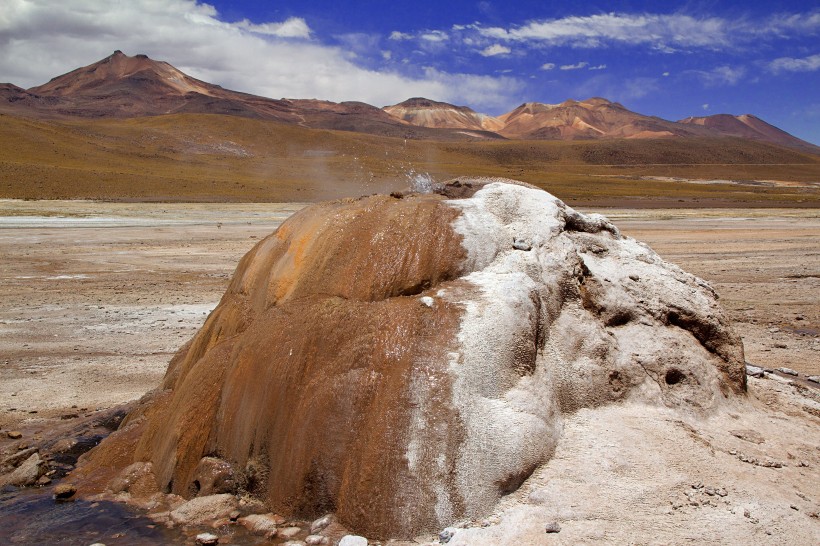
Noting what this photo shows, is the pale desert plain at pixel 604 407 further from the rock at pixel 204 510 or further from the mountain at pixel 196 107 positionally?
the mountain at pixel 196 107

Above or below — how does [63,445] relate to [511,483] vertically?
below

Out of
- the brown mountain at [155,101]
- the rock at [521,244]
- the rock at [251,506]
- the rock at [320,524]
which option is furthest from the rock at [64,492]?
the brown mountain at [155,101]

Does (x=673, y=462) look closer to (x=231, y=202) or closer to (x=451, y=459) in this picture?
(x=451, y=459)

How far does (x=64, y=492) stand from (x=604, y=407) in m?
3.82

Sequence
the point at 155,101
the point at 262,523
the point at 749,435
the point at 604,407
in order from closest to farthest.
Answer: the point at 262,523
the point at 604,407
the point at 749,435
the point at 155,101

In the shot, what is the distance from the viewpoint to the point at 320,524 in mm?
4301

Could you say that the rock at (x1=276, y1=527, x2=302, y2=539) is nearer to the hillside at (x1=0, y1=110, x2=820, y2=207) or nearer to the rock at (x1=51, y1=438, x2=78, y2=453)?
the rock at (x1=51, y1=438, x2=78, y2=453)

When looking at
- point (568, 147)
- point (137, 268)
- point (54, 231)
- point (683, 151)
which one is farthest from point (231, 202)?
point (683, 151)

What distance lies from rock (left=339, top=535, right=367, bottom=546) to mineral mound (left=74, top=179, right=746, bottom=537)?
0.31ft

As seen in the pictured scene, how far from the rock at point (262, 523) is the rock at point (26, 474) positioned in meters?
2.05

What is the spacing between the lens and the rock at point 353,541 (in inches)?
158

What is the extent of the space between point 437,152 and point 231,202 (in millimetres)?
59405

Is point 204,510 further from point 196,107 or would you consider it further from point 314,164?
point 196,107

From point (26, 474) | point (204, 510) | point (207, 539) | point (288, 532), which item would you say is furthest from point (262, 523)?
point (26, 474)
